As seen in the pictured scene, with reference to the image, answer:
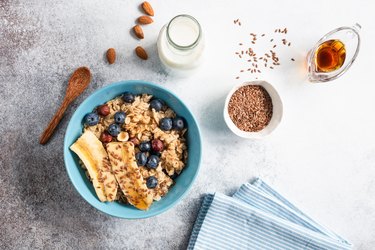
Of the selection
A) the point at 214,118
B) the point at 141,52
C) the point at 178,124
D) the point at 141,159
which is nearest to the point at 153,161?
the point at 141,159

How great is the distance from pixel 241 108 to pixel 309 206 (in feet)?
1.54

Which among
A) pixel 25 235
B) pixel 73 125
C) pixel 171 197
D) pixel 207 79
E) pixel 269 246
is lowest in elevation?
pixel 25 235

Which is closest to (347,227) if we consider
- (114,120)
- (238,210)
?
(238,210)

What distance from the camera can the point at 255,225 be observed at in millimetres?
1812

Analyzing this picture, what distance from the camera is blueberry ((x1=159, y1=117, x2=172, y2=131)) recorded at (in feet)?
5.52

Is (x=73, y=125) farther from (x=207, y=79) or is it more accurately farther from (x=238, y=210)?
(x=238, y=210)

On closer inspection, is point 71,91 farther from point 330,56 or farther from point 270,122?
point 330,56

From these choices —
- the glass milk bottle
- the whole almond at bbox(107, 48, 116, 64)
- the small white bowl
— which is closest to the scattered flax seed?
the small white bowl

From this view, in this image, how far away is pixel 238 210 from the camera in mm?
1803

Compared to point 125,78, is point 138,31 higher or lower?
higher

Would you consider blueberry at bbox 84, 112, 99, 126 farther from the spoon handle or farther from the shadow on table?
the shadow on table

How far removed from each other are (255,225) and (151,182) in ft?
1.47

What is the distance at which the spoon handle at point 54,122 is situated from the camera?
1791 millimetres

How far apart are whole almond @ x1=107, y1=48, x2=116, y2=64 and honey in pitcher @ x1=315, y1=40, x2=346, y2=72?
0.76m
